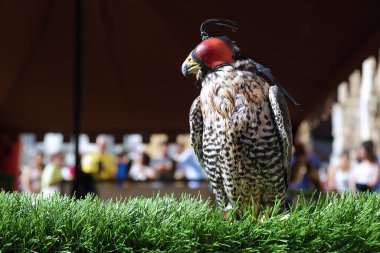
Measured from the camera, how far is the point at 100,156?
950 cm

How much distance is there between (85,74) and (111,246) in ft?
17.0

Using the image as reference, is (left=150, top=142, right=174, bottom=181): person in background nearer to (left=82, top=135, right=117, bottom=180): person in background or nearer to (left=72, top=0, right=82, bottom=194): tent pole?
(left=82, top=135, right=117, bottom=180): person in background

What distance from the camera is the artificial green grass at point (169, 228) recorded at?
75.8 inches

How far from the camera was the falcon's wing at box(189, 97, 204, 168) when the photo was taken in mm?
2645

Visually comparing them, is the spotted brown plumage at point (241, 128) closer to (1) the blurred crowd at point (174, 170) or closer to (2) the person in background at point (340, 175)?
(1) the blurred crowd at point (174, 170)

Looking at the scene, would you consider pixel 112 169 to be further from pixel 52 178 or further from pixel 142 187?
pixel 142 187

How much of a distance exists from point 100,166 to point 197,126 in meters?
6.72

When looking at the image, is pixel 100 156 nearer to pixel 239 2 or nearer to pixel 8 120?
pixel 8 120

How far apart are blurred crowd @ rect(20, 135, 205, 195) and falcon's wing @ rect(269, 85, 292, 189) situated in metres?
4.60

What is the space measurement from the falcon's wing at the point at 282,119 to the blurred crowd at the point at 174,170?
2.84 m

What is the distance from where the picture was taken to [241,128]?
8.13 feet

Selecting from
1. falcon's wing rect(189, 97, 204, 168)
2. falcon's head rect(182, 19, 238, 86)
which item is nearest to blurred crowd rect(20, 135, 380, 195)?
falcon's wing rect(189, 97, 204, 168)

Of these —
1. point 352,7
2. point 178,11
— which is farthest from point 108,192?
point 352,7

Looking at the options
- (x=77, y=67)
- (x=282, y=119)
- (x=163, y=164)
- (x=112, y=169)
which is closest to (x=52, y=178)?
(x=112, y=169)
